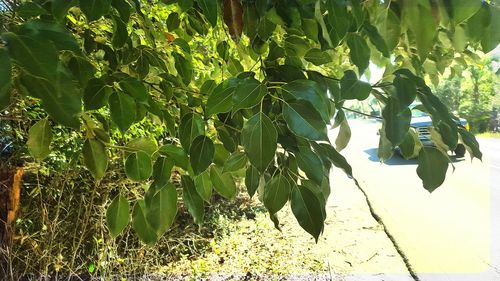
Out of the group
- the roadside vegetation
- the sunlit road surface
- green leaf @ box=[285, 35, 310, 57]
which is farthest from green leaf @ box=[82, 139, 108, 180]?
the sunlit road surface

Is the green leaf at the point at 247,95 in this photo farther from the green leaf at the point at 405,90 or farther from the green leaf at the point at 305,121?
the green leaf at the point at 405,90

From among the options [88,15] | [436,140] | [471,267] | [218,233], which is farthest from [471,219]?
[88,15]

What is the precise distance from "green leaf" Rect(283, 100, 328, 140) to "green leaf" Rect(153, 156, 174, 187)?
7.9 inches

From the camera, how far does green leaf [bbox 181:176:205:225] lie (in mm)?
543

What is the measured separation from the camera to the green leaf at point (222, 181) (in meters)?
0.58

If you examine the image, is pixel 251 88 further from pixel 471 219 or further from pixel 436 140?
pixel 471 219

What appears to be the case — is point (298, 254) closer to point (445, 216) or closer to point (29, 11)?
point (445, 216)

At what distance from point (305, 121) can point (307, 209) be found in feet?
0.33

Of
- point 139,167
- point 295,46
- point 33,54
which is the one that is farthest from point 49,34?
point 295,46

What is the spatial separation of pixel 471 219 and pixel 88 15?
3262 mm

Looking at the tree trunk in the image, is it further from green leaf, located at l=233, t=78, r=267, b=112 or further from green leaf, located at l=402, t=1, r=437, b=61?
green leaf, located at l=402, t=1, r=437, b=61

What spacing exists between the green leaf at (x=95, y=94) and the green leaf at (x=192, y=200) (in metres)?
0.15

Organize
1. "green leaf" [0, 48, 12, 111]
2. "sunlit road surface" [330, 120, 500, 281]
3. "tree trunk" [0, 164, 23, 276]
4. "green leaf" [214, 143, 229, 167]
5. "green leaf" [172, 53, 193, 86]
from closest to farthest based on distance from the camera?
"green leaf" [0, 48, 12, 111], "green leaf" [214, 143, 229, 167], "green leaf" [172, 53, 193, 86], "tree trunk" [0, 164, 23, 276], "sunlit road surface" [330, 120, 500, 281]

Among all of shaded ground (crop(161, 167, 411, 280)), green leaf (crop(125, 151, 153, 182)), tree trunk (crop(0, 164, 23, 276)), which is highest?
green leaf (crop(125, 151, 153, 182))
